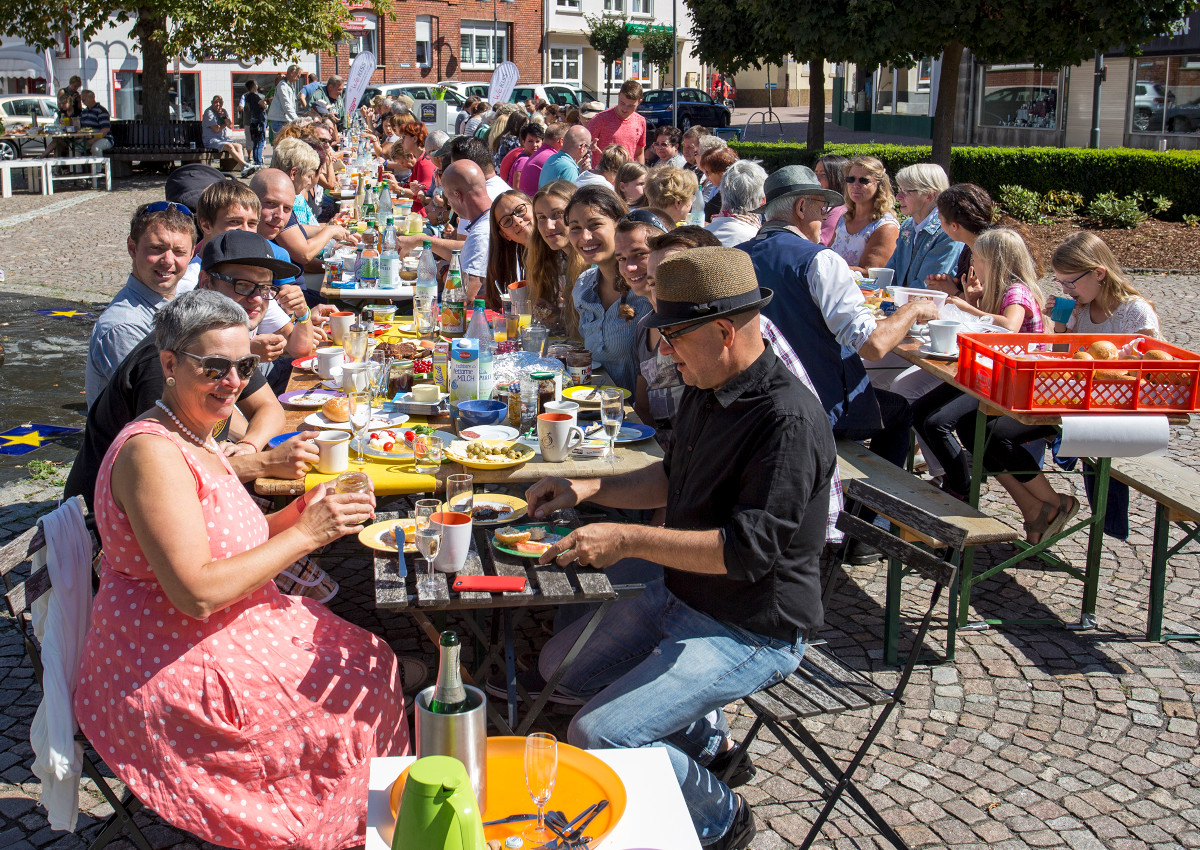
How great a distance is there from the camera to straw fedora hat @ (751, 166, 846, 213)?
5703mm

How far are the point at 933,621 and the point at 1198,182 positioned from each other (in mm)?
14214

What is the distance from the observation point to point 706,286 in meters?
2.82

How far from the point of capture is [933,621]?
16.1ft

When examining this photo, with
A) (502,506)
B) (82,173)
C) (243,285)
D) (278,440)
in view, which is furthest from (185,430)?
(82,173)

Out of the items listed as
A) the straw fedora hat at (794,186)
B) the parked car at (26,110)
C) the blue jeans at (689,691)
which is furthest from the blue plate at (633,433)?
the parked car at (26,110)

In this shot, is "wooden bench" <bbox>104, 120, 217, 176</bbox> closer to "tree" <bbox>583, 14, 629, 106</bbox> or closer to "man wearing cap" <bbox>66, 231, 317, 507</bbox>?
"man wearing cap" <bbox>66, 231, 317, 507</bbox>

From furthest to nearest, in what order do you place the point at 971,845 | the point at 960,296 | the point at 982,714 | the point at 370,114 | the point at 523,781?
the point at 370,114 < the point at 960,296 < the point at 982,714 < the point at 971,845 < the point at 523,781

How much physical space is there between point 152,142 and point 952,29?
16817 mm

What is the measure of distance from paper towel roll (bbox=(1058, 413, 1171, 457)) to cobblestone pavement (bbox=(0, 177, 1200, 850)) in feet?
2.95

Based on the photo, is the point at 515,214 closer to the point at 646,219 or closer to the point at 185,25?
the point at 646,219

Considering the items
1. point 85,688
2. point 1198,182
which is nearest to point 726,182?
point 85,688

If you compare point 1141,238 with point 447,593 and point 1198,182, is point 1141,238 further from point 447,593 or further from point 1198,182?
point 447,593

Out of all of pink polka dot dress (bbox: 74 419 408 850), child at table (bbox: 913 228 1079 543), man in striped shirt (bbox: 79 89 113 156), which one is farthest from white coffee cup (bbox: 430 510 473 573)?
man in striped shirt (bbox: 79 89 113 156)

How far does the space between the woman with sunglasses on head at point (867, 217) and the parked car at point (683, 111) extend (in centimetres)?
2368
